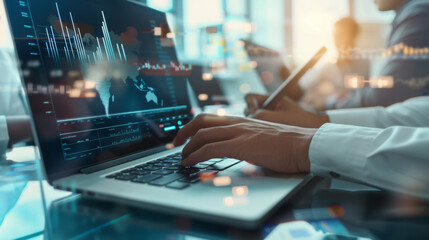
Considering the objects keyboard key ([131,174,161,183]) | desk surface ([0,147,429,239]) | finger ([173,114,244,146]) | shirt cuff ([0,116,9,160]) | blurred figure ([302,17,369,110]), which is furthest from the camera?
blurred figure ([302,17,369,110])

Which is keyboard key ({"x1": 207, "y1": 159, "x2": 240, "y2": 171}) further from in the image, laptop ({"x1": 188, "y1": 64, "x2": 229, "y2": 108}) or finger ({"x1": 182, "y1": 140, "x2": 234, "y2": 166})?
laptop ({"x1": 188, "y1": 64, "x2": 229, "y2": 108})

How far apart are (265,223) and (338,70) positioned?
1875mm

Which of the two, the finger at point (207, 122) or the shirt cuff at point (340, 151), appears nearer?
the shirt cuff at point (340, 151)

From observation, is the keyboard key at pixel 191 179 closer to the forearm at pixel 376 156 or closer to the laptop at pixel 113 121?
the laptop at pixel 113 121

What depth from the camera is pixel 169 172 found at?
1.42 ft

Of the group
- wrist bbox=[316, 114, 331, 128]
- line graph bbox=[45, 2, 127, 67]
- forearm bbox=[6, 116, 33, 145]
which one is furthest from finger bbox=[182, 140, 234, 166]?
forearm bbox=[6, 116, 33, 145]

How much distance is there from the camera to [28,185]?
0.47m

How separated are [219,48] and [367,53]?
1.01 meters

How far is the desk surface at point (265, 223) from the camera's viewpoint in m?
0.29

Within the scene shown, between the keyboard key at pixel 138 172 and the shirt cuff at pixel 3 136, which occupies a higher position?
the shirt cuff at pixel 3 136

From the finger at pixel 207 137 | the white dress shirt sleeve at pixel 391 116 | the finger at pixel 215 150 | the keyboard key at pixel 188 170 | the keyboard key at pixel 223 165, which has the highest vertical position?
the finger at pixel 207 137

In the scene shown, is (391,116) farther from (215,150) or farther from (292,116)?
(215,150)

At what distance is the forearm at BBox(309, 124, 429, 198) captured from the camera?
37 centimetres

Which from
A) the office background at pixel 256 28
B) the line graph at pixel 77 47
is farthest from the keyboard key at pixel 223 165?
the office background at pixel 256 28
